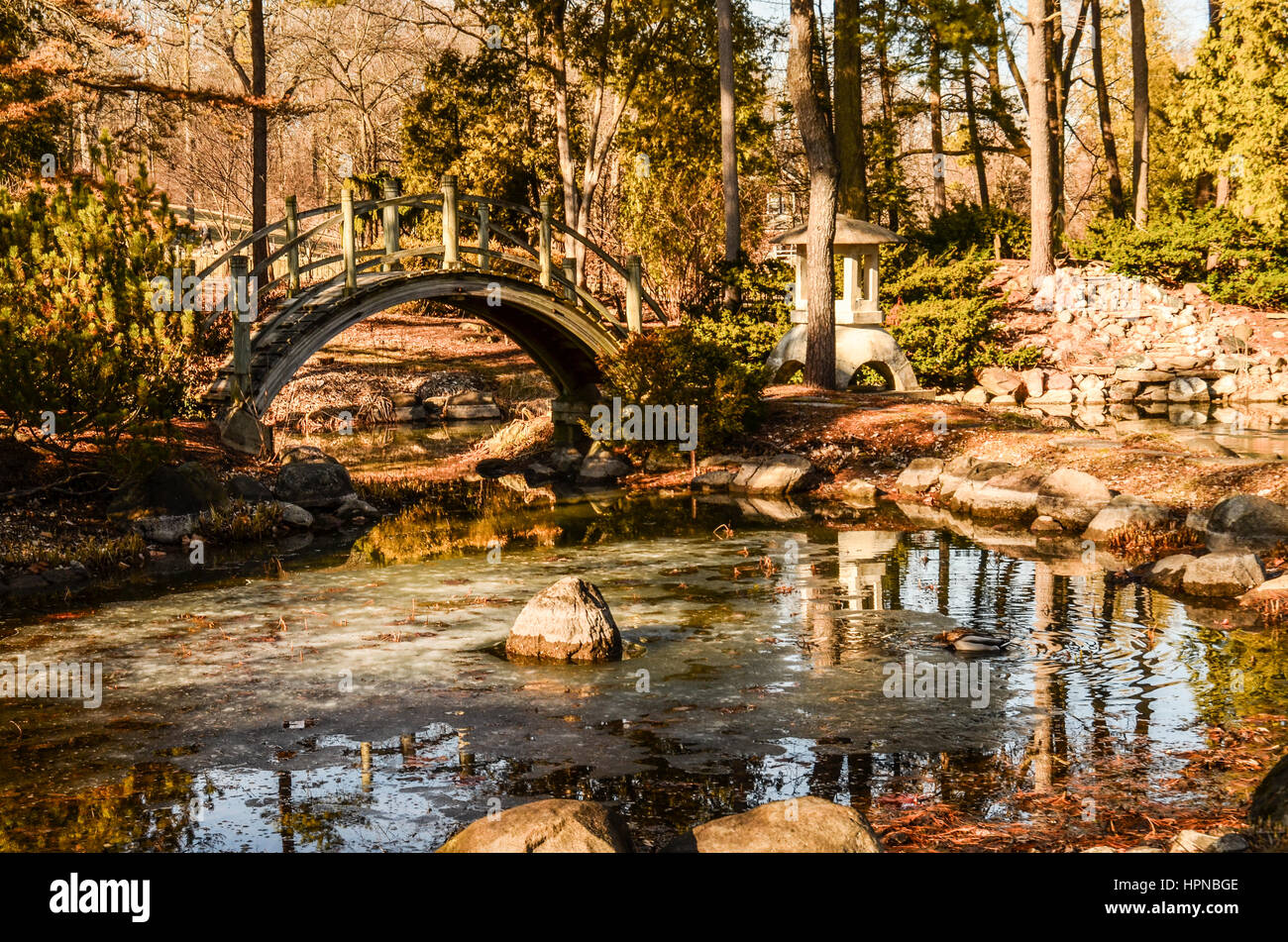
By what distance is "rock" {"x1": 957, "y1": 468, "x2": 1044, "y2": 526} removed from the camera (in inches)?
653

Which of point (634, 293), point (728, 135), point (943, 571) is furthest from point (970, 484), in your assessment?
point (728, 135)

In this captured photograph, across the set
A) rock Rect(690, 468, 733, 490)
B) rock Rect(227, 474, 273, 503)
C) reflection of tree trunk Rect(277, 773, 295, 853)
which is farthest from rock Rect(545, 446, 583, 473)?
reflection of tree trunk Rect(277, 773, 295, 853)

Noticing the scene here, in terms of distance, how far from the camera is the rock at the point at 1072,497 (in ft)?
51.1

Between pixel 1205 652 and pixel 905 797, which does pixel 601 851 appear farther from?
pixel 1205 652

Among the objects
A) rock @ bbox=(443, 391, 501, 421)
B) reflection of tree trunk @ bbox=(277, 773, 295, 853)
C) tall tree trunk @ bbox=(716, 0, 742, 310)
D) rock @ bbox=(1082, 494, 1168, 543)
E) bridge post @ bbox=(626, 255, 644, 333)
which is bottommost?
reflection of tree trunk @ bbox=(277, 773, 295, 853)

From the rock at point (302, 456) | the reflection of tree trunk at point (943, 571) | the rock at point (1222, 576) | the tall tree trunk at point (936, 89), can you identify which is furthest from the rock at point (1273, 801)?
the tall tree trunk at point (936, 89)

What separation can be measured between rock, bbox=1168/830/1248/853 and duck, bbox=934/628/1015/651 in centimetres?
440

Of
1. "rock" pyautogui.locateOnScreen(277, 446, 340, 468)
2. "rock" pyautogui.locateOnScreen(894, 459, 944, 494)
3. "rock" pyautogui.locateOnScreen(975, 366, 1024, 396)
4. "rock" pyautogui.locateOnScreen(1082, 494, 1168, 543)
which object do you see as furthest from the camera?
"rock" pyautogui.locateOnScreen(975, 366, 1024, 396)

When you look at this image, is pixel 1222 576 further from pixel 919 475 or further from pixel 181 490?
pixel 181 490

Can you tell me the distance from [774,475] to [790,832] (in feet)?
46.9

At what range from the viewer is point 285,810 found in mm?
6809

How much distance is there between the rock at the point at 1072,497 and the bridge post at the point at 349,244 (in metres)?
10.6

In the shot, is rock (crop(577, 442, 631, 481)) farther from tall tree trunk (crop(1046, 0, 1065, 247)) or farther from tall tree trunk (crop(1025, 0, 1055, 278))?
tall tree trunk (crop(1046, 0, 1065, 247))

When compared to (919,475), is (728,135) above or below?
above
